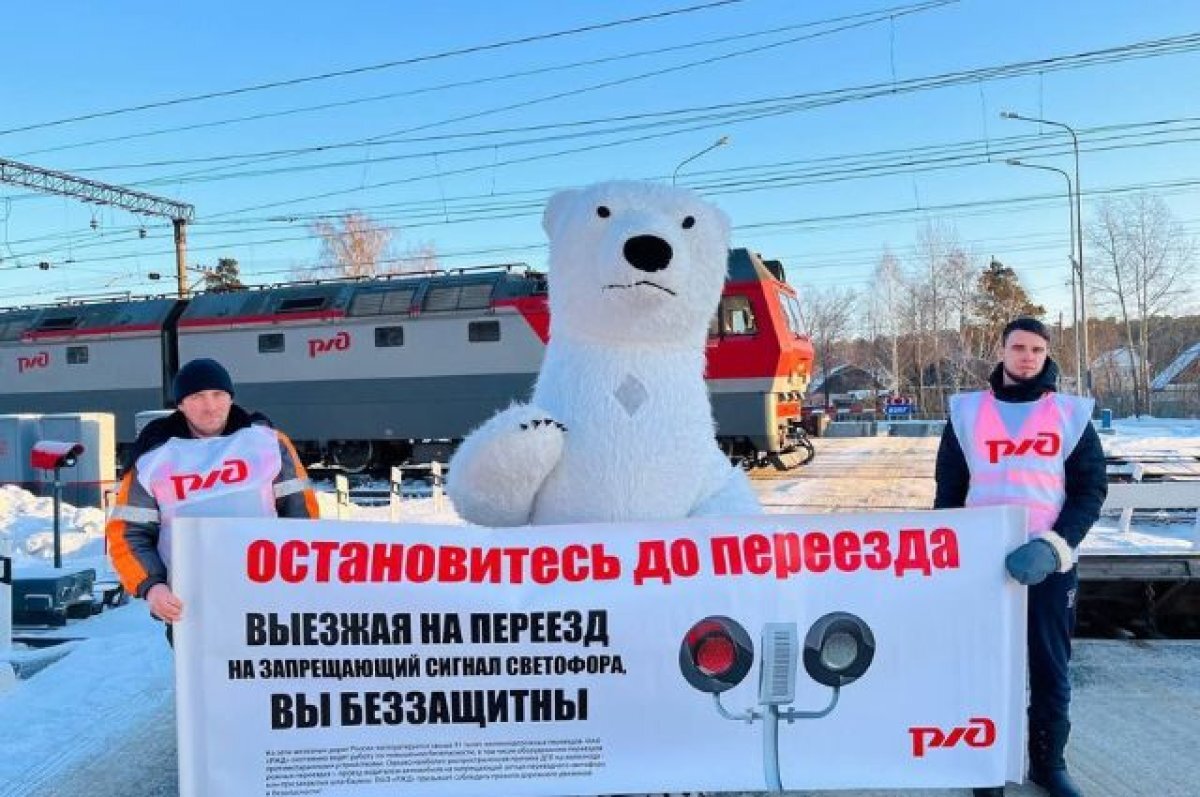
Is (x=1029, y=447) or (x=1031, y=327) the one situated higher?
(x=1031, y=327)

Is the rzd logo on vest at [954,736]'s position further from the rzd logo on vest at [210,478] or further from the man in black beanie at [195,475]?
the rzd logo on vest at [210,478]

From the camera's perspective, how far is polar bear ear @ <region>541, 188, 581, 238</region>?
11.0 ft

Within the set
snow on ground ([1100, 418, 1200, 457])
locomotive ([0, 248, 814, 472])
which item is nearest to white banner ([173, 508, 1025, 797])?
locomotive ([0, 248, 814, 472])

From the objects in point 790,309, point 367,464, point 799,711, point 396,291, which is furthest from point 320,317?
point 799,711

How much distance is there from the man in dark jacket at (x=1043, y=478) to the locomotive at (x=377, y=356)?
914 cm

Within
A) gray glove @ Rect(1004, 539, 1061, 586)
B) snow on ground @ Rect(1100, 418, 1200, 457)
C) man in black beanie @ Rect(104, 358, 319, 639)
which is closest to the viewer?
gray glove @ Rect(1004, 539, 1061, 586)

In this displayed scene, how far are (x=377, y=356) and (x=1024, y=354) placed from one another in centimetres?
1286

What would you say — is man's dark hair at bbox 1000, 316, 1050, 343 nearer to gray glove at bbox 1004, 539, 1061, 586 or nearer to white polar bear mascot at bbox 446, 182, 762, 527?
gray glove at bbox 1004, 539, 1061, 586

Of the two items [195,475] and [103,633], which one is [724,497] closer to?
[195,475]

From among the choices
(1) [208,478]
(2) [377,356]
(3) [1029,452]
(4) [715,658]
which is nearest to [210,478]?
(1) [208,478]

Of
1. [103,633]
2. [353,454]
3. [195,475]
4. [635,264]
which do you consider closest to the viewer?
[195,475]

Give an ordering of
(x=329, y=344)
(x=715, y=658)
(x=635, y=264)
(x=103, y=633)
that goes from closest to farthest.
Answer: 1. (x=715, y=658)
2. (x=635, y=264)
3. (x=103, y=633)
4. (x=329, y=344)

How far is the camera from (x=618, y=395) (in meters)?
3.11

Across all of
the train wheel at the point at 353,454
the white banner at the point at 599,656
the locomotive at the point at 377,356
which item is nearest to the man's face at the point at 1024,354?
the white banner at the point at 599,656
